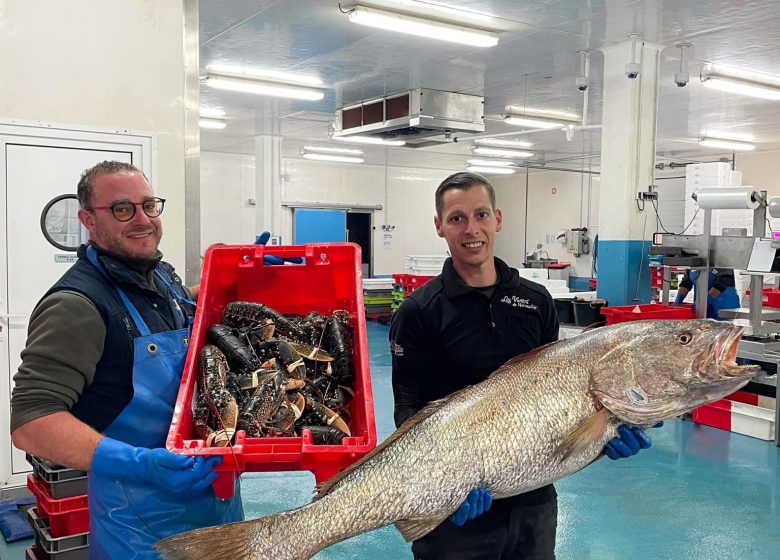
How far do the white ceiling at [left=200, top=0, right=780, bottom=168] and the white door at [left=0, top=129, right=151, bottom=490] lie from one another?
2.54 m

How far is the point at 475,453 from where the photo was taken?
64.2 inches

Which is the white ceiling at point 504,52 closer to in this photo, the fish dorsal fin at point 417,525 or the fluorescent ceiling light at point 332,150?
the fluorescent ceiling light at point 332,150

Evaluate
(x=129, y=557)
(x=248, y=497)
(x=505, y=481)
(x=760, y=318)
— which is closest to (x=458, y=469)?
(x=505, y=481)

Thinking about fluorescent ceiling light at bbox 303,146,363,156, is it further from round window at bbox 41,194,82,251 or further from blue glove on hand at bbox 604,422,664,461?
blue glove on hand at bbox 604,422,664,461

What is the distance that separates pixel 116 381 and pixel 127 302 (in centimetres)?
23

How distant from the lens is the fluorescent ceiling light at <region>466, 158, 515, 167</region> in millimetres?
15203

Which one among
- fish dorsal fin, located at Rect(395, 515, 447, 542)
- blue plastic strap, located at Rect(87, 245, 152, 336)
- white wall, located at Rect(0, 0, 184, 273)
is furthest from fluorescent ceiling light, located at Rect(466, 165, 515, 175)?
fish dorsal fin, located at Rect(395, 515, 447, 542)

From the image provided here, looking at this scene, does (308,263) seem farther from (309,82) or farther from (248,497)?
(309,82)

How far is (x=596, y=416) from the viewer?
1.62 meters

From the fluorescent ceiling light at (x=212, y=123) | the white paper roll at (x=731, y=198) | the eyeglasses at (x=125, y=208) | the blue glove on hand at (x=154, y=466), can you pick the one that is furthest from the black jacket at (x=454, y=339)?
the fluorescent ceiling light at (x=212, y=123)

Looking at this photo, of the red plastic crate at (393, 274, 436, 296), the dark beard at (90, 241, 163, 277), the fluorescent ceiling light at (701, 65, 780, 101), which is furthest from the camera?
the red plastic crate at (393, 274, 436, 296)

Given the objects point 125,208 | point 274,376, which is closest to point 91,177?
point 125,208

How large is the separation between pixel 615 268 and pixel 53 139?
18.3ft

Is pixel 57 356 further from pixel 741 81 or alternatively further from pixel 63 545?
pixel 741 81
